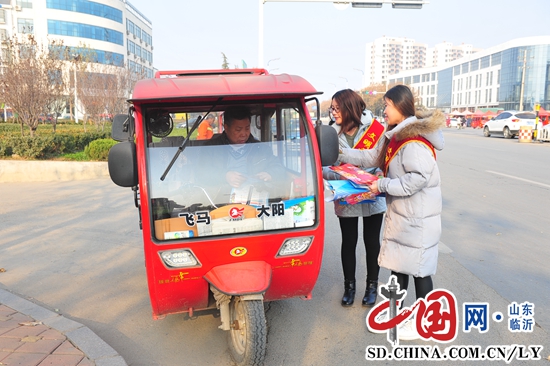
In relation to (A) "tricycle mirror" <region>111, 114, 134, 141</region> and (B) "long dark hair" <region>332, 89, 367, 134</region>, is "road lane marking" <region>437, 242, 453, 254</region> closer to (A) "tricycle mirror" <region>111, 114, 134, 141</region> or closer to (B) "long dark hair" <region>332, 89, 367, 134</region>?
(B) "long dark hair" <region>332, 89, 367, 134</region>

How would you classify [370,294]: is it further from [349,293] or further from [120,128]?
[120,128]

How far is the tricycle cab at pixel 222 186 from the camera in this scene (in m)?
3.14

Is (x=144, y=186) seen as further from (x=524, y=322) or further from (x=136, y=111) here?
(x=524, y=322)

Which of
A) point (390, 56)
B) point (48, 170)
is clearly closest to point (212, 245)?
point (48, 170)

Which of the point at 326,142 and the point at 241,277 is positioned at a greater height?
the point at 326,142

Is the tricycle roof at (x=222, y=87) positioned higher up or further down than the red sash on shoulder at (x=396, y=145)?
higher up

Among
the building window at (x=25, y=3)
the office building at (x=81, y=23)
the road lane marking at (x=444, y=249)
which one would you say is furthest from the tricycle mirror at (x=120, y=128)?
the building window at (x=25, y=3)

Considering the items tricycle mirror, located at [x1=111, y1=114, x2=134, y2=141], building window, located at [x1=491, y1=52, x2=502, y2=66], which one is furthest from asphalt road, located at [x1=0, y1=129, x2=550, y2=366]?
building window, located at [x1=491, y1=52, x2=502, y2=66]

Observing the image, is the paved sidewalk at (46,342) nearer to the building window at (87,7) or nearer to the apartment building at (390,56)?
the building window at (87,7)

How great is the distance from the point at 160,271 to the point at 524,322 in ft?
9.72

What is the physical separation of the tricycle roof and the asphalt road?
6.25 ft

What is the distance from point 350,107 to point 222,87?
1.46 meters

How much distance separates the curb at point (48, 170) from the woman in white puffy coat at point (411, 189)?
9.86 metres

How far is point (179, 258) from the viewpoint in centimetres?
319
